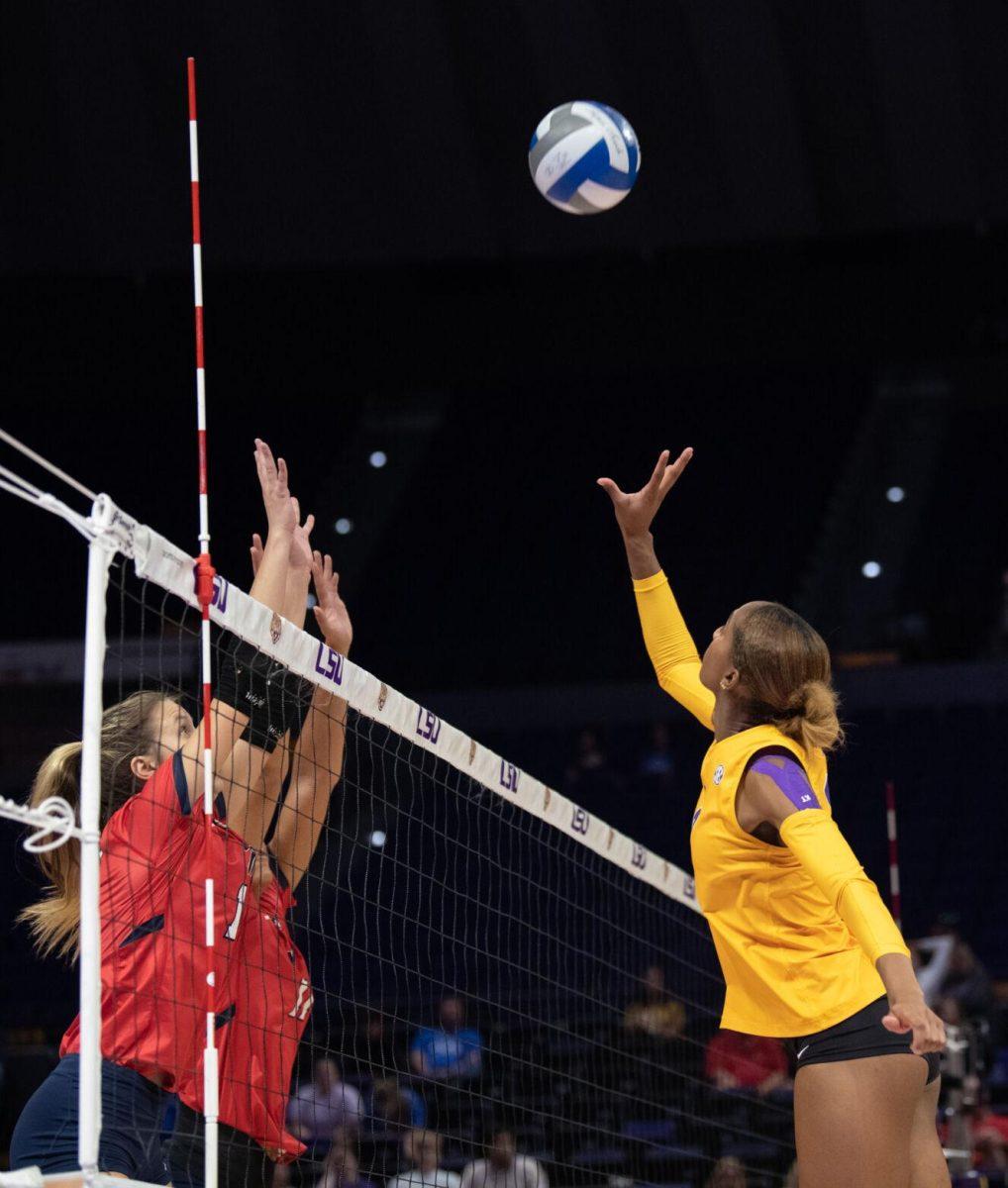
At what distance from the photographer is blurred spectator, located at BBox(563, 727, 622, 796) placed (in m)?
15.4

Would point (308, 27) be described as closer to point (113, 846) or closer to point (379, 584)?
point (379, 584)

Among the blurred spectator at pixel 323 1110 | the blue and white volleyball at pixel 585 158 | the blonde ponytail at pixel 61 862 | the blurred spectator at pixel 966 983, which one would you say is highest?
the blue and white volleyball at pixel 585 158

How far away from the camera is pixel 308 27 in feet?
47.7

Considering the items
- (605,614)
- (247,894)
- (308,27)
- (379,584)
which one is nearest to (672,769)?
(605,614)

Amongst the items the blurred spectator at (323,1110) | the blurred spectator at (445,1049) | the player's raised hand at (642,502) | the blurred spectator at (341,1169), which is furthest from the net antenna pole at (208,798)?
the blurred spectator at (445,1049)

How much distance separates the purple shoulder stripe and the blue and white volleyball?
175 inches

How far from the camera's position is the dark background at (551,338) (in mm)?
14609

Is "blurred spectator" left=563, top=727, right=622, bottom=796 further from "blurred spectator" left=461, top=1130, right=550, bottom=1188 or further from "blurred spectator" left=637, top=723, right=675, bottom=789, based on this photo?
"blurred spectator" left=461, top=1130, right=550, bottom=1188

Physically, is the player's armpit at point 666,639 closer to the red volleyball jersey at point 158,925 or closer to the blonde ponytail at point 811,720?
the blonde ponytail at point 811,720

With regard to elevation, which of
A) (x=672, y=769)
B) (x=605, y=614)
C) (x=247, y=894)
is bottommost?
(x=247, y=894)

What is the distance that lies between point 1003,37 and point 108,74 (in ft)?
26.1

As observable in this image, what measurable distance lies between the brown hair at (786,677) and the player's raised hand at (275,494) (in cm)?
112

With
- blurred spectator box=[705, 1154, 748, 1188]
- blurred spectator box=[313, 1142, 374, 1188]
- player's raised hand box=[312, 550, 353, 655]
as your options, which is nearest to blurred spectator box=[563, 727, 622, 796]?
blurred spectator box=[705, 1154, 748, 1188]

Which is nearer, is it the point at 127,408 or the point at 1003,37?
the point at 1003,37
